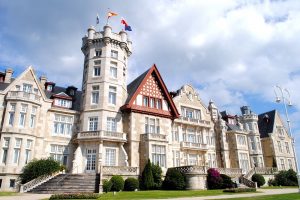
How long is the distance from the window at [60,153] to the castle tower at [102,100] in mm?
2431

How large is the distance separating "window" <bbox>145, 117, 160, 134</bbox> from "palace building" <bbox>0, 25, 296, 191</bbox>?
0.13m

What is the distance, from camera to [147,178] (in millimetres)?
28781

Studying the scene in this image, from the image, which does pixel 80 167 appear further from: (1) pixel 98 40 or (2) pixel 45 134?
(1) pixel 98 40

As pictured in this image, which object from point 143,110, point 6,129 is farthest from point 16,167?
point 143,110

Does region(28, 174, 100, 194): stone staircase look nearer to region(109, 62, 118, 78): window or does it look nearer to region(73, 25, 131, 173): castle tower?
region(73, 25, 131, 173): castle tower

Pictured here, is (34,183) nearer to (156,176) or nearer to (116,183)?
(116,183)

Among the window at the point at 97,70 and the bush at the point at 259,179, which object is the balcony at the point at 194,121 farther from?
the window at the point at 97,70

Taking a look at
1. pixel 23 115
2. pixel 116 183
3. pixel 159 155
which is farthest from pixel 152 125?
pixel 23 115

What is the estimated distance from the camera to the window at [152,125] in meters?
34.7

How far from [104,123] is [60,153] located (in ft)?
21.3

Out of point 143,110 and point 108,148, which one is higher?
point 143,110

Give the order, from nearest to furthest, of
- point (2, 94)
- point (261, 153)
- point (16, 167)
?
point (16, 167) → point (2, 94) → point (261, 153)

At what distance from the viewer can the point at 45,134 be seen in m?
31.7

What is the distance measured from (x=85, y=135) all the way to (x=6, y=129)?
8519 mm
